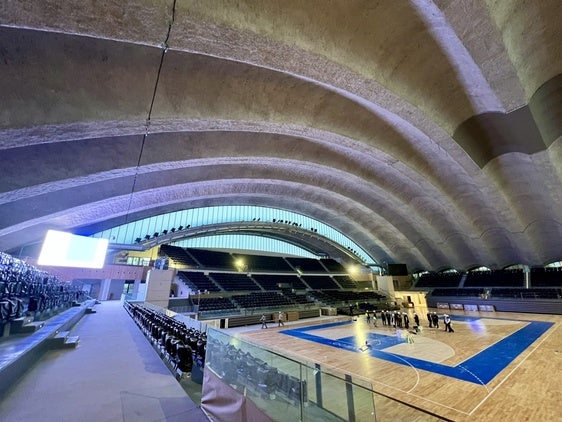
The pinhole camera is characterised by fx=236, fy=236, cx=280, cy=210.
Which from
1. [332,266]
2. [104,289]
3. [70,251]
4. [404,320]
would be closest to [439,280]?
[332,266]

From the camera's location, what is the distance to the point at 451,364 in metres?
9.21

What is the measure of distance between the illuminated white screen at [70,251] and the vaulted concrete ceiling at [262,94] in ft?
4.21

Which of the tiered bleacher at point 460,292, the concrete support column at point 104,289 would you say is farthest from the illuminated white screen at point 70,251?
the tiered bleacher at point 460,292

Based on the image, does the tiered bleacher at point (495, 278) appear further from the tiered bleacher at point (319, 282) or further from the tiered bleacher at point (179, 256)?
the tiered bleacher at point (179, 256)

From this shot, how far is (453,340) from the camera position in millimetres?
13055

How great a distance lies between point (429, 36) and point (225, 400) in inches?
420

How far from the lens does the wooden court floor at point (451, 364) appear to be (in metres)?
5.84

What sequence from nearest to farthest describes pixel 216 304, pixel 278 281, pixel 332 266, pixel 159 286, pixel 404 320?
pixel 404 320
pixel 159 286
pixel 216 304
pixel 278 281
pixel 332 266

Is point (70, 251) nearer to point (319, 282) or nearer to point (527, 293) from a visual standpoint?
point (319, 282)

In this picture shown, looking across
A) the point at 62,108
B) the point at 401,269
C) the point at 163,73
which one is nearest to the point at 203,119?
the point at 163,73

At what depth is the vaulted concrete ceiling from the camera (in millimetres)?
5352

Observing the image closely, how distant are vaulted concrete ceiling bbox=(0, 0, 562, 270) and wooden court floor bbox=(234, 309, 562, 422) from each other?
6923 millimetres

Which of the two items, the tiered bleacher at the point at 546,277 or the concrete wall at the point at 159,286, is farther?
the tiered bleacher at the point at 546,277

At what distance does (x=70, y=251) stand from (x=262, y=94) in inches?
484
